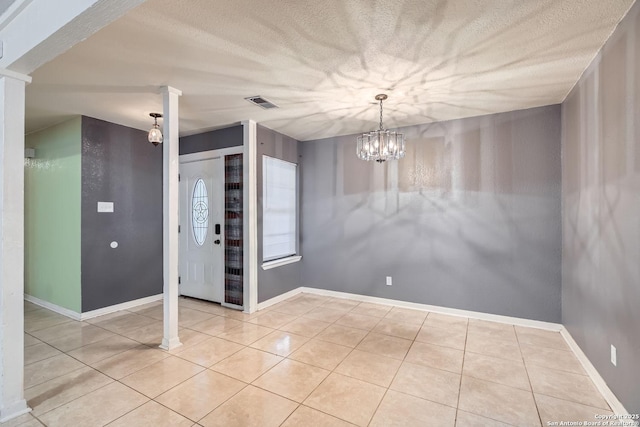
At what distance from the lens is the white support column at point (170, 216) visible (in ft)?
9.63

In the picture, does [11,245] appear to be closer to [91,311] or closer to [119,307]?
[91,311]

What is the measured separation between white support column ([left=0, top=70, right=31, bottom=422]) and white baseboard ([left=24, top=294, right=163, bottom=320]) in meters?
1.97

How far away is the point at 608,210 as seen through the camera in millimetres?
2203

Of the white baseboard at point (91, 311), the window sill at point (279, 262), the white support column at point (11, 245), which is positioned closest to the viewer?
the white support column at point (11, 245)

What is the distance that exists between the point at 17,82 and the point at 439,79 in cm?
326

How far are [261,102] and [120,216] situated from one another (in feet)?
8.68

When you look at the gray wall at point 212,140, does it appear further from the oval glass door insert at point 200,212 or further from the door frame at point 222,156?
the oval glass door insert at point 200,212

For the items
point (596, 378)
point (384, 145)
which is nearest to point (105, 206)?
point (384, 145)

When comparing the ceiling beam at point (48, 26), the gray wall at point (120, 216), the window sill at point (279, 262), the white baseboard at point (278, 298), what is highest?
the ceiling beam at point (48, 26)

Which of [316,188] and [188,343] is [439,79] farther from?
[188,343]

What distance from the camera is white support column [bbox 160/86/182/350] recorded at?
2936 mm

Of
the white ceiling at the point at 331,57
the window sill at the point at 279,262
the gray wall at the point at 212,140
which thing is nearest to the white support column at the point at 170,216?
the white ceiling at the point at 331,57

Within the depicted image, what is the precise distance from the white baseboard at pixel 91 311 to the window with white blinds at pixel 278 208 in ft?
6.18

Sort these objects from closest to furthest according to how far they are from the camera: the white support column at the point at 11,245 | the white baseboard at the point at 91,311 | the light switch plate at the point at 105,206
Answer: the white support column at the point at 11,245
the white baseboard at the point at 91,311
the light switch plate at the point at 105,206
